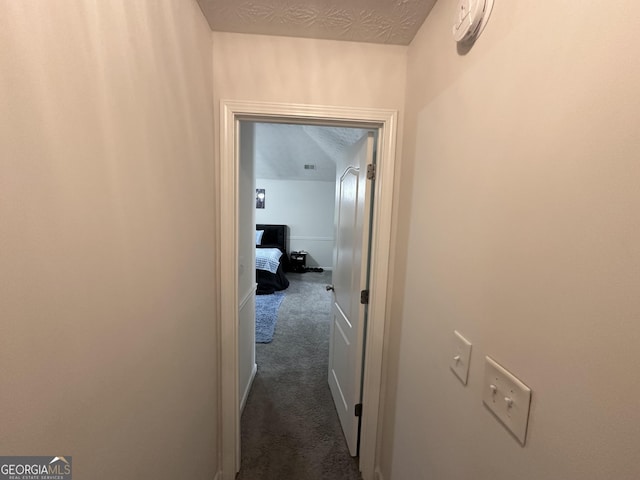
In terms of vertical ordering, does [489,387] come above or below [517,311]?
below

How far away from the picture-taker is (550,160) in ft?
1.89

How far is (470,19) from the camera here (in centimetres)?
82

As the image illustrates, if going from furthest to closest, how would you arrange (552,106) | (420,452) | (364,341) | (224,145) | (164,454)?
1. (364,341)
2. (224,145)
3. (420,452)
4. (164,454)
5. (552,106)

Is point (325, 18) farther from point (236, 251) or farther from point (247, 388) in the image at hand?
point (247, 388)

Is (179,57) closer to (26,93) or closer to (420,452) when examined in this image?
(26,93)

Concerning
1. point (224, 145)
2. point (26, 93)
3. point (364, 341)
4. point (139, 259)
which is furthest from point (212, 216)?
point (364, 341)

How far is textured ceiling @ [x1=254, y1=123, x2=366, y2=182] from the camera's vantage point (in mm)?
4516

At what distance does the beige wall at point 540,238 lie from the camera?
0.45 meters

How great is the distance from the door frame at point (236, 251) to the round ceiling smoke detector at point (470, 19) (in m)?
0.52

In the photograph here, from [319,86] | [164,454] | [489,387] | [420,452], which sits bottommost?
[420,452]

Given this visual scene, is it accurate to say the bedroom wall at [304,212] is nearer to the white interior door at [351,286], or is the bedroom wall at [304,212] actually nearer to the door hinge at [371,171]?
the white interior door at [351,286]

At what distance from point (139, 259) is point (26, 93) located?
0.44 m

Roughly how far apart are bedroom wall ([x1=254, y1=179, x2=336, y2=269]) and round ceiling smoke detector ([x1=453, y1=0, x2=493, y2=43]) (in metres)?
5.70

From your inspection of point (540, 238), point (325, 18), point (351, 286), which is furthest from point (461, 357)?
point (325, 18)
